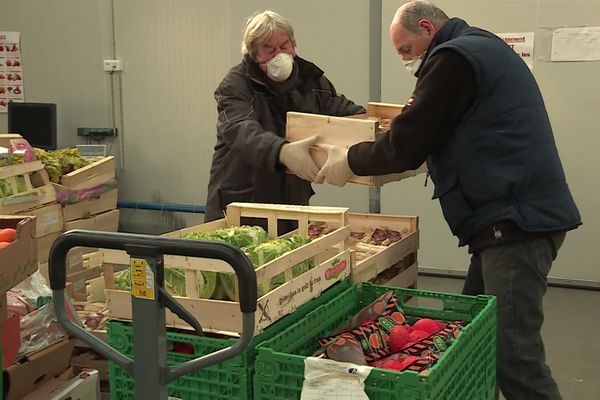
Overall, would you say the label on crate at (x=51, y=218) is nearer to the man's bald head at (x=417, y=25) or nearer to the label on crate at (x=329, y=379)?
the man's bald head at (x=417, y=25)

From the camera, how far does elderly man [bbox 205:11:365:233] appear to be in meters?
2.67

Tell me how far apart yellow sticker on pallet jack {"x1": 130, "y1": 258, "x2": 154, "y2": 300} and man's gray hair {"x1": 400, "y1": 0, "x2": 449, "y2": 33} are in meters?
1.45

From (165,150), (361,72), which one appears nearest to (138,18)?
(165,150)

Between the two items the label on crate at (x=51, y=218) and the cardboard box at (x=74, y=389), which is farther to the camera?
the label on crate at (x=51, y=218)

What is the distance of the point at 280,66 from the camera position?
2.77m

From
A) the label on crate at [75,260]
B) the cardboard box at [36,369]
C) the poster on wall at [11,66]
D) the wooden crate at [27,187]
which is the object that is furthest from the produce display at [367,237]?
the poster on wall at [11,66]

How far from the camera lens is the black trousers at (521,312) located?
2.22 m

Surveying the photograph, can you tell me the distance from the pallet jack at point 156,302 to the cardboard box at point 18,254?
103 cm

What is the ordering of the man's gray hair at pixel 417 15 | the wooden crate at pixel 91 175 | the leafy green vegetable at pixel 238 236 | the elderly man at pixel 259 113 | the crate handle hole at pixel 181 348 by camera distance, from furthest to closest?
the wooden crate at pixel 91 175 < the elderly man at pixel 259 113 < the man's gray hair at pixel 417 15 < the leafy green vegetable at pixel 238 236 < the crate handle hole at pixel 181 348

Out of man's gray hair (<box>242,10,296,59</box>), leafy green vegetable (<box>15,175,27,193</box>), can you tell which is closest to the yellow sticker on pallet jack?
man's gray hair (<box>242,10,296,59</box>)

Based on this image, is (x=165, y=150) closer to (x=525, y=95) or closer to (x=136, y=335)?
(x=525, y=95)

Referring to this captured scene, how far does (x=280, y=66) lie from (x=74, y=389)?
1.39 m

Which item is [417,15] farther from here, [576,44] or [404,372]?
[576,44]

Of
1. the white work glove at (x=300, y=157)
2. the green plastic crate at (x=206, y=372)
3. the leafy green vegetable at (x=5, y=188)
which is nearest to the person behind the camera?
the green plastic crate at (x=206, y=372)
